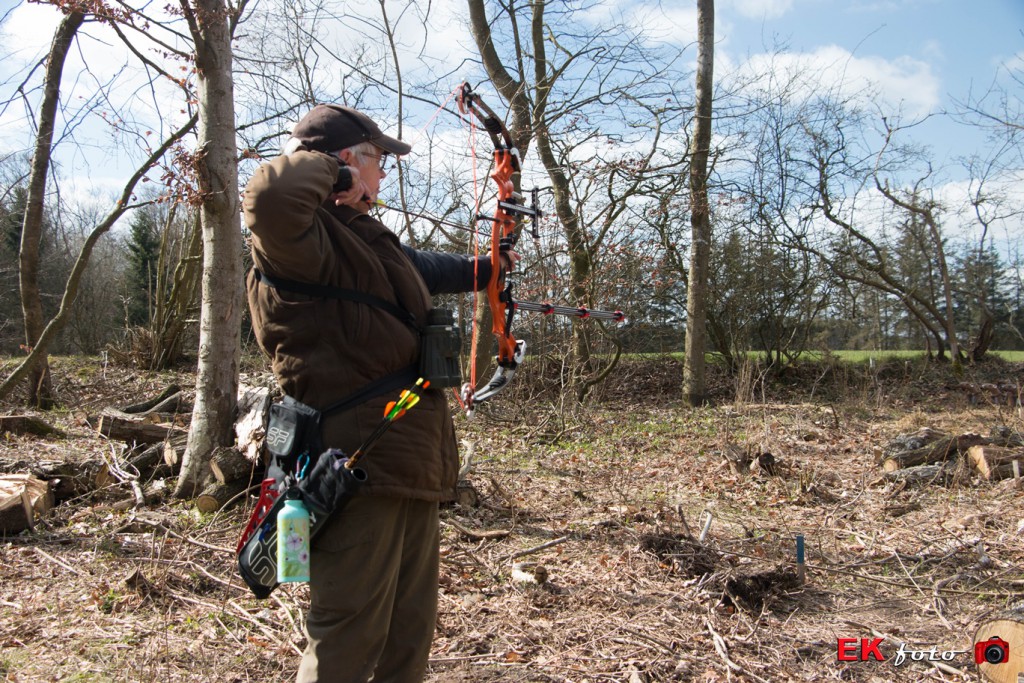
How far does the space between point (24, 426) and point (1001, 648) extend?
7.83 meters

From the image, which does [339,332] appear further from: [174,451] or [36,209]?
[36,209]

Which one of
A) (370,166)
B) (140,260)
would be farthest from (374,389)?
(140,260)

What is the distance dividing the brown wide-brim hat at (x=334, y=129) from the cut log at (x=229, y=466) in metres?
3.30

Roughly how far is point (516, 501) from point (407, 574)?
3386 millimetres

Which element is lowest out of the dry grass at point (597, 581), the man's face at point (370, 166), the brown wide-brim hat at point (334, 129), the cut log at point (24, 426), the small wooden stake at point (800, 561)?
the dry grass at point (597, 581)

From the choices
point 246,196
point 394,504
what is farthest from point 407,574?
point 246,196

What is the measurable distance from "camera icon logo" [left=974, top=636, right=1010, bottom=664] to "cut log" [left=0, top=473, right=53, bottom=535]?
16.8 ft

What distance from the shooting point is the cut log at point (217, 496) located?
4.84m

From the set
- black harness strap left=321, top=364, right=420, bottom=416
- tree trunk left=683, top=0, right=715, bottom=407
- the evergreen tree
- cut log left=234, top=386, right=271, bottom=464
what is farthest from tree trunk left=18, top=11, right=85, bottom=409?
the evergreen tree

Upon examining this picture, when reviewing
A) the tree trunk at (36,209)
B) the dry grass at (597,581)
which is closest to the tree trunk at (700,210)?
the dry grass at (597,581)

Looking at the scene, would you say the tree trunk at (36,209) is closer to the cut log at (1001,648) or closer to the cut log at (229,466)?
the cut log at (229,466)

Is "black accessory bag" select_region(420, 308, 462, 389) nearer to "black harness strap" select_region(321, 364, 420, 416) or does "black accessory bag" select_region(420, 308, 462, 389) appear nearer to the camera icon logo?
"black harness strap" select_region(321, 364, 420, 416)

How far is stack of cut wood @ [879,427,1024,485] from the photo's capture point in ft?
19.3

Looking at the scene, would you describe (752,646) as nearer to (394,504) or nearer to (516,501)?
(394,504)
